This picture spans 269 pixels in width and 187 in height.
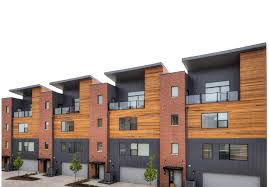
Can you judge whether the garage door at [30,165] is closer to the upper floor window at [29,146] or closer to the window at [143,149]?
the upper floor window at [29,146]

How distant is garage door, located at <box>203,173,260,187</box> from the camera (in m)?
19.1

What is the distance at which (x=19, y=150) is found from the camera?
113 ft

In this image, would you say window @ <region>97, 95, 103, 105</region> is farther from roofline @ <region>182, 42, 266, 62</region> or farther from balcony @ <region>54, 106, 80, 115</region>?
roofline @ <region>182, 42, 266, 62</region>

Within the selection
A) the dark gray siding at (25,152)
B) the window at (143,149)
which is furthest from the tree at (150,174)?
the dark gray siding at (25,152)

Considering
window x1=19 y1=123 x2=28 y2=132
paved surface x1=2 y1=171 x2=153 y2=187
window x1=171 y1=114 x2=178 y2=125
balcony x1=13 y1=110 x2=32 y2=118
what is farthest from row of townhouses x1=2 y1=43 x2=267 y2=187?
paved surface x1=2 y1=171 x2=153 y2=187

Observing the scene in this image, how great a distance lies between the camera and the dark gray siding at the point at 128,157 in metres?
23.8

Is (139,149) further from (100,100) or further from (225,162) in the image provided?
(225,162)

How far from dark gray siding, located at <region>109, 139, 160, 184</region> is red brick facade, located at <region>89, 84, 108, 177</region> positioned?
3.07 feet

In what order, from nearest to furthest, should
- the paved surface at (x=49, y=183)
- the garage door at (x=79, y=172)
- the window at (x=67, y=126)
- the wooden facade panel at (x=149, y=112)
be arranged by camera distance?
the paved surface at (x=49, y=183) → the wooden facade panel at (x=149, y=112) → the garage door at (x=79, y=172) → the window at (x=67, y=126)

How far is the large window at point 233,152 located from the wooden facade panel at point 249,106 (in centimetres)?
86

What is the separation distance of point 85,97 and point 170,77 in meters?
11.7

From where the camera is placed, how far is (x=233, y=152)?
20062 millimetres

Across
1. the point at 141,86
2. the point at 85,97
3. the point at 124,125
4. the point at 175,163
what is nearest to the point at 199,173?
the point at 175,163

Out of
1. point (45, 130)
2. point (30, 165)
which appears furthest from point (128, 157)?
point (30, 165)
